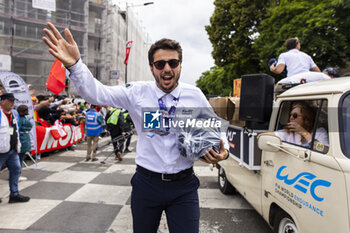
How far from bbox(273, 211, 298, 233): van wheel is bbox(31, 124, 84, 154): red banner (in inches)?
285

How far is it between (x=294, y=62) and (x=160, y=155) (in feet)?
11.5

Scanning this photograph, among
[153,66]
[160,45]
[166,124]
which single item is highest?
[160,45]

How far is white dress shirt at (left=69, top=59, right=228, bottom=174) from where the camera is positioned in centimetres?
182

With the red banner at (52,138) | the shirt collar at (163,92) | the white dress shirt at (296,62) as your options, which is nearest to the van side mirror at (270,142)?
the shirt collar at (163,92)

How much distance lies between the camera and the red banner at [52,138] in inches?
314

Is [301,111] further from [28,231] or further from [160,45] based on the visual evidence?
[28,231]

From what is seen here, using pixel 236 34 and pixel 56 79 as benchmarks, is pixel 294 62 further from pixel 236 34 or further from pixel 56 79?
pixel 236 34

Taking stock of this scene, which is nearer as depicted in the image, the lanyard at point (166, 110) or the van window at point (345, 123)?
the lanyard at point (166, 110)

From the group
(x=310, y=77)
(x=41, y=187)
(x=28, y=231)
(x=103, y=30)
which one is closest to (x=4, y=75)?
(x=41, y=187)

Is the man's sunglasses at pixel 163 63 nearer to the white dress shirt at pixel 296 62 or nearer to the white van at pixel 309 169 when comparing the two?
the white van at pixel 309 169

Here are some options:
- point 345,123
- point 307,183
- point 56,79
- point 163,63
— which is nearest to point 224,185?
point 307,183

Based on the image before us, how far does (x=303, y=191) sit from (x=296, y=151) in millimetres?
382

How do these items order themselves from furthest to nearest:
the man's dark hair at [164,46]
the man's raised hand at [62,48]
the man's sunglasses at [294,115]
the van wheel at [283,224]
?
the man's sunglasses at [294,115], the van wheel at [283,224], the man's dark hair at [164,46], the man's raised hand at [62,48]

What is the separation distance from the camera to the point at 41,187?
5.34 meters
